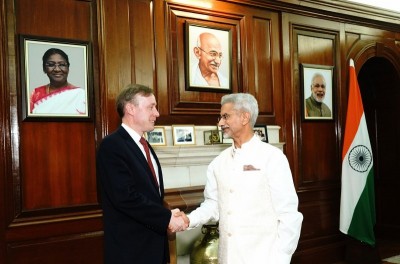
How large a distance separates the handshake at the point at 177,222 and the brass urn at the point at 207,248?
1.09 meters

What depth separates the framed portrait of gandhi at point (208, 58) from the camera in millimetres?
3955

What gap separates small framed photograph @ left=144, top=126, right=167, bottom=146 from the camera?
3586mm

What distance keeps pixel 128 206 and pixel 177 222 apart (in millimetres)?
343

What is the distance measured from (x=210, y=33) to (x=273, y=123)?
1.14 meters

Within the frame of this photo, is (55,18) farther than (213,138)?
No

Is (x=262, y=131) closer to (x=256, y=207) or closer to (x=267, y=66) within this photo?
(x=267, y=66)

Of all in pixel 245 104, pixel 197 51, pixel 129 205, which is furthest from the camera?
pixel 197 51

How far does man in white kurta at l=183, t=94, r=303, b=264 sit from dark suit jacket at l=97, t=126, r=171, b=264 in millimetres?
325

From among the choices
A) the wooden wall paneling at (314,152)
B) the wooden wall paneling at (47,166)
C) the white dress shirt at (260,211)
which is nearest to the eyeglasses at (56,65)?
the wooden wall paneling at (47,166)

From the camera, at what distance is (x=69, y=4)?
3.33 m

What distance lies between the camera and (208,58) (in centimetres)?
408

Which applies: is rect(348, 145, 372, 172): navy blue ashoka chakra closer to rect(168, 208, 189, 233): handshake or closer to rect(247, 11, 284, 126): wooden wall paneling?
rect(247, 11, 284, 126): wooden wall paneling

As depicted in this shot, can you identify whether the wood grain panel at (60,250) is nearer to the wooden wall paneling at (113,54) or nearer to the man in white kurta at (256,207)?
the wooden wall paneling at (113,54)

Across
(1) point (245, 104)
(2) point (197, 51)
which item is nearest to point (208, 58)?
(2) point (197, 51)
